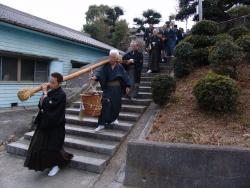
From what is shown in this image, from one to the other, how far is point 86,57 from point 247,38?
9650 mm

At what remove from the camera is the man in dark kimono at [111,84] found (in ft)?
20.8

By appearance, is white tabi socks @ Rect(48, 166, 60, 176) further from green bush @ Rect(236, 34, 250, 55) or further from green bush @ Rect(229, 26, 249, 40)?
green bush @ Rect(229, 26, 249, 40)

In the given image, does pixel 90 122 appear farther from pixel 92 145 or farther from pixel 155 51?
pixel 155 51


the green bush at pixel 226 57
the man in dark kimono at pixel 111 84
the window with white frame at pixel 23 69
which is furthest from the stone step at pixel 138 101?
the window with white frame at pixel 23 69

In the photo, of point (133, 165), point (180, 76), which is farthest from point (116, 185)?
point (180, 76)

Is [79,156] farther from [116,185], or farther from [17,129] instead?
[17,129]

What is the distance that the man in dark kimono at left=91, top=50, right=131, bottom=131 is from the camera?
6336mm

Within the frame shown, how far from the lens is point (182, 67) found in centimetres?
863

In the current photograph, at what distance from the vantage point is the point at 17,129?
7.77m

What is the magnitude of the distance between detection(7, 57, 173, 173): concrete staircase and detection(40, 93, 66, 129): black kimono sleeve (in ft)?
3.24

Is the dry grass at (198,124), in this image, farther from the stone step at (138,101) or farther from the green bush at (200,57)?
the green bush at (200,57)

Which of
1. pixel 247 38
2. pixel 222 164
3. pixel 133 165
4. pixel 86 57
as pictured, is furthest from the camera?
pixel 86 57

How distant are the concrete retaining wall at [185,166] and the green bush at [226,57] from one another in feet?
11.2

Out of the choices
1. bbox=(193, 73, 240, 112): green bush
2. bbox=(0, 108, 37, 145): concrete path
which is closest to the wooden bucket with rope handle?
bbox=(193, 73, 240, 112): green bush
